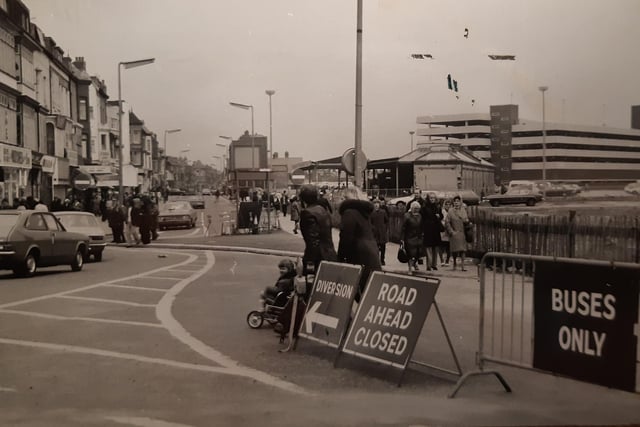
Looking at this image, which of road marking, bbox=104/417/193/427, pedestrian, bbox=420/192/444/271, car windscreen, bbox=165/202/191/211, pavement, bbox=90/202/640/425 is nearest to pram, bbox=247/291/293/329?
pavement, bbox=90/202/640/425

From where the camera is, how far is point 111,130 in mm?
70312

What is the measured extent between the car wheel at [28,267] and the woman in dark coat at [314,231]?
9.29 m

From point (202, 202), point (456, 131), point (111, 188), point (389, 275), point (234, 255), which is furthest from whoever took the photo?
point (202, 202)

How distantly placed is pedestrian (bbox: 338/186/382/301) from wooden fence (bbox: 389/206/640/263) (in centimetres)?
662

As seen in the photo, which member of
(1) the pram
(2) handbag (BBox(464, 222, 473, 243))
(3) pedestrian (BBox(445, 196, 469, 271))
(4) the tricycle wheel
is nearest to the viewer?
(1) the pram

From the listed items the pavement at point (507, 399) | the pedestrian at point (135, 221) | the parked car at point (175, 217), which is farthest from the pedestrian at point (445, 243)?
the parked car at point (175, 217)

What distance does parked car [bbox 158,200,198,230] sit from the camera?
126ft

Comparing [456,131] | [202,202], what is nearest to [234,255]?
[456,131]

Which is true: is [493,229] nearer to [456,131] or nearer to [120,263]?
[120,263]

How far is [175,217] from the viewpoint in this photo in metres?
38.5

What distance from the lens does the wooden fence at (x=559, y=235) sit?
1351cm

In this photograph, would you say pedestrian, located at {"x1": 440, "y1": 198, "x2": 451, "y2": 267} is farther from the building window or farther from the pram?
the building window

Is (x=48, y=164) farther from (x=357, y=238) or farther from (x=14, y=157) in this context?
(x=357, y=238)

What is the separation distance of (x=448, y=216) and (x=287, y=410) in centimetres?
1181
